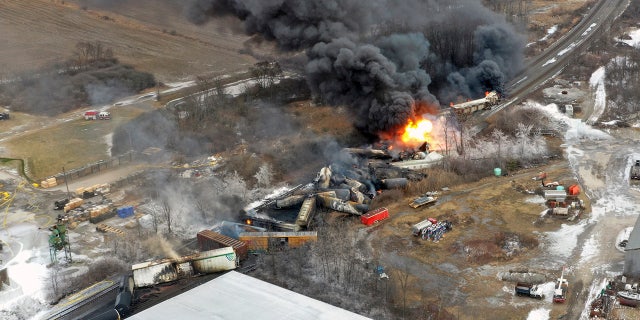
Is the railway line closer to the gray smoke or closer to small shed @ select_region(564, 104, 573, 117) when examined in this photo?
small shed @ select_region(564, 104, 573, 117)

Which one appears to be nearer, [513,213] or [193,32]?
[513,213]

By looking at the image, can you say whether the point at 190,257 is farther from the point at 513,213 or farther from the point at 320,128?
the point at 320,128

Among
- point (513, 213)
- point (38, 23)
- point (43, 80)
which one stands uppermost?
point (38, 23)

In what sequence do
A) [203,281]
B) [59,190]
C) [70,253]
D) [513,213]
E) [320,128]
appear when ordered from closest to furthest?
[203,281] → [70,253] → [513,213] → [59,190] → [320,128]

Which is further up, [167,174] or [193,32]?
[193,32]

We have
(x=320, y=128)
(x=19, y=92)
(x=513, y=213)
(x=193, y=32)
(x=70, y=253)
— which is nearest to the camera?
(x=70, y=253)

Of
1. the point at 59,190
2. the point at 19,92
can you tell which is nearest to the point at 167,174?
the point at 59,190

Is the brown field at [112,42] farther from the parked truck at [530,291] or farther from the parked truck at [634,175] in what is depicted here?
the parked truck at [530,291]
